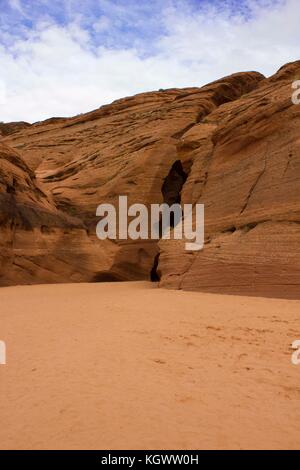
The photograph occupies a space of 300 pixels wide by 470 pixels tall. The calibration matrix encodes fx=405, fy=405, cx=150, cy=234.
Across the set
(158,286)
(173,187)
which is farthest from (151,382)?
(173,187)

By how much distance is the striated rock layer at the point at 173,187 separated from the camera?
30.6ft

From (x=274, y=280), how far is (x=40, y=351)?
213 inches

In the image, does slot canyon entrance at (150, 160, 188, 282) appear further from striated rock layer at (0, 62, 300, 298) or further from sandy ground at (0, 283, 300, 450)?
sandy ground at (0, 283, 300, 450)

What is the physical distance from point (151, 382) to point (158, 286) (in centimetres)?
787

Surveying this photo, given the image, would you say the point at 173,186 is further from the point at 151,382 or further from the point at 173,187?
the point at 151,382

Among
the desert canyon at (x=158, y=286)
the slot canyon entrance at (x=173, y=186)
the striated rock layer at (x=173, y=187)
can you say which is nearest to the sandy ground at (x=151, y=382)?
the desert canyon at (x=158, y=286)

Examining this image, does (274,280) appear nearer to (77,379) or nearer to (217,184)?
(217,184)

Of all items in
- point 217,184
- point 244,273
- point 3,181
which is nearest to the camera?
point 244,273

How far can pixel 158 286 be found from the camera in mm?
11219

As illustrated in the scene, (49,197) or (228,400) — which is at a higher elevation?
(49,197)

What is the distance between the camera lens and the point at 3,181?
47.5 ft

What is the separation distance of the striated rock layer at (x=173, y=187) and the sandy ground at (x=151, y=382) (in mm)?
3358

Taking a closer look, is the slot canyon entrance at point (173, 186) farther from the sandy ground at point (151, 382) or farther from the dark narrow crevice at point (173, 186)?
the sandy ground at point (151, 382)

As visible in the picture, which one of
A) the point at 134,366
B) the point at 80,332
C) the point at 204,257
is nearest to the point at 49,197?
the point at 204,257
